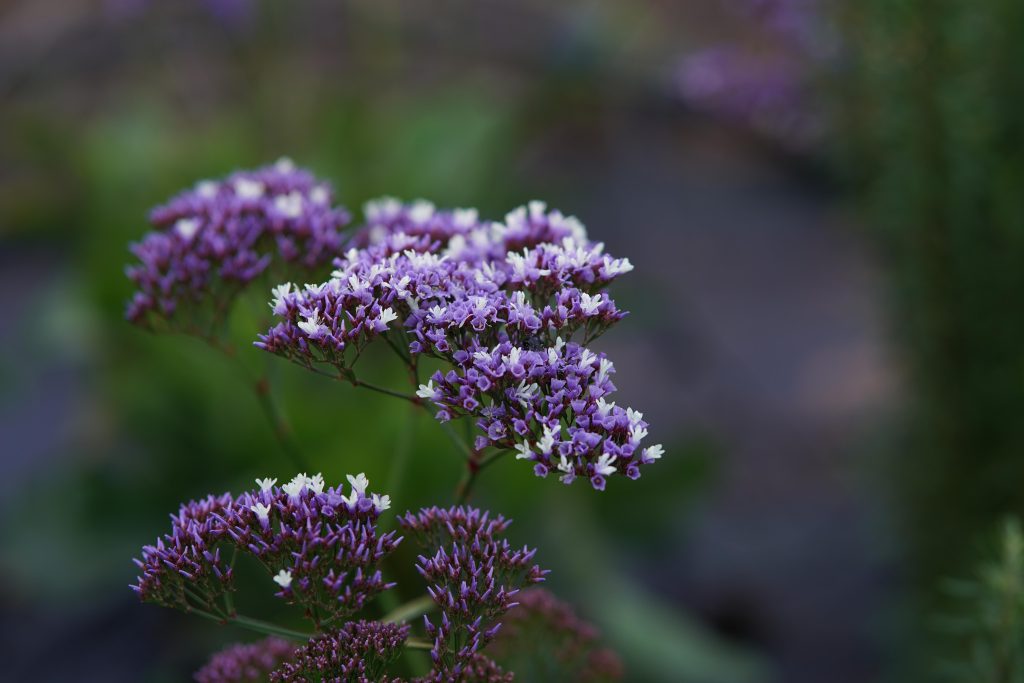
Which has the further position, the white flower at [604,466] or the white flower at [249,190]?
the white flower at [249,190]

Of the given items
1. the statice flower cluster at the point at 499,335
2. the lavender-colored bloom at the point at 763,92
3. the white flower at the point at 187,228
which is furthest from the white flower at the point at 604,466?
the lavender-colored bloom at the point at 763,92

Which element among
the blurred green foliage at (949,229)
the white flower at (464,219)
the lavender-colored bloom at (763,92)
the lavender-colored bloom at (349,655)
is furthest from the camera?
the lavender-colored bloom at (763,92)

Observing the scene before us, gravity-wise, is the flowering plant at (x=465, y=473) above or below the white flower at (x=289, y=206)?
below

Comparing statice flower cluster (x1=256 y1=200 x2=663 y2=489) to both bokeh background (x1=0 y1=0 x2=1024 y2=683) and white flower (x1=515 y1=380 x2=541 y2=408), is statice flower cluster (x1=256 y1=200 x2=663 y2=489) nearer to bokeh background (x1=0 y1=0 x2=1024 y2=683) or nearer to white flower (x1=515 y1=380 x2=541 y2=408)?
white flower (x1=515 y1=380 x2=541 y2=408)

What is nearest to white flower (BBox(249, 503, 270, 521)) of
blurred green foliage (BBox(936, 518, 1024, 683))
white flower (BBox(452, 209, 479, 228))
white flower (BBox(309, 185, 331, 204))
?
white flower (BBox(452, 209, 479, 228))

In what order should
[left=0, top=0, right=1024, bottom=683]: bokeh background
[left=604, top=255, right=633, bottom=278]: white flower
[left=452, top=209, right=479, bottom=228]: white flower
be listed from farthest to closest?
[left=0, top=0, right=1024, bottom=683]: bokeh background < [left=452, top=209, right=479, bottom=228]: white flower < [left=604, top=255, right=633, bottom=278]: white flower

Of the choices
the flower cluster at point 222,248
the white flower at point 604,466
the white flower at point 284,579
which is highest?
the flower cluster at point 222,248

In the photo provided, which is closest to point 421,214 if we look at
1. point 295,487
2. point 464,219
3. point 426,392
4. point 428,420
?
point 464,219

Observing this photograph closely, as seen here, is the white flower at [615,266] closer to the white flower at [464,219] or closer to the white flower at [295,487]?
the white flower at [464,219]
